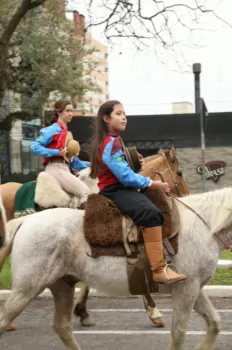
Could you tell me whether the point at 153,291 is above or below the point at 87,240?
below

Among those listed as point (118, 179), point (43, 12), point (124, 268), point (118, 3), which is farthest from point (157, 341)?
point (43, 12)

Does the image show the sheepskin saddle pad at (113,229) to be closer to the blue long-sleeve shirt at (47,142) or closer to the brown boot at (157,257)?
the brown boot at (157,257)

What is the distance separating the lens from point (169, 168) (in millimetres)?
7941

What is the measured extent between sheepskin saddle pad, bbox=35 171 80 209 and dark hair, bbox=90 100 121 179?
1.48 metres

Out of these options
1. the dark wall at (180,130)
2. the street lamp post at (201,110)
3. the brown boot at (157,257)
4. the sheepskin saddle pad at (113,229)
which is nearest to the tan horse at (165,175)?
the sheepskin saddle pad at (113,229)

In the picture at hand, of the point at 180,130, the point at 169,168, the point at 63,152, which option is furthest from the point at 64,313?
the point at 180,130

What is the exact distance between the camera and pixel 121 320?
7680mm

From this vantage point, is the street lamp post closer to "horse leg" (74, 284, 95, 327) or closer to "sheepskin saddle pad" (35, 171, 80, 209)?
"horse leg" (74, 284, 95, 327)

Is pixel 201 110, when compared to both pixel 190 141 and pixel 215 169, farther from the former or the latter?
pixel 215 169

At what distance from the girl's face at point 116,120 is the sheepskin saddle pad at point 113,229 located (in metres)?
0.65

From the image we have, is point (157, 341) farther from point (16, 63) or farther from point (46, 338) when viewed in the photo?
point (16, 63)

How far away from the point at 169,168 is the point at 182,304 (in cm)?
296

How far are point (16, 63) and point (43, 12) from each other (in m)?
4.22

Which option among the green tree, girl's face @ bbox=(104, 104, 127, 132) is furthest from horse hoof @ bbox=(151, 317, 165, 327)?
the green tree
